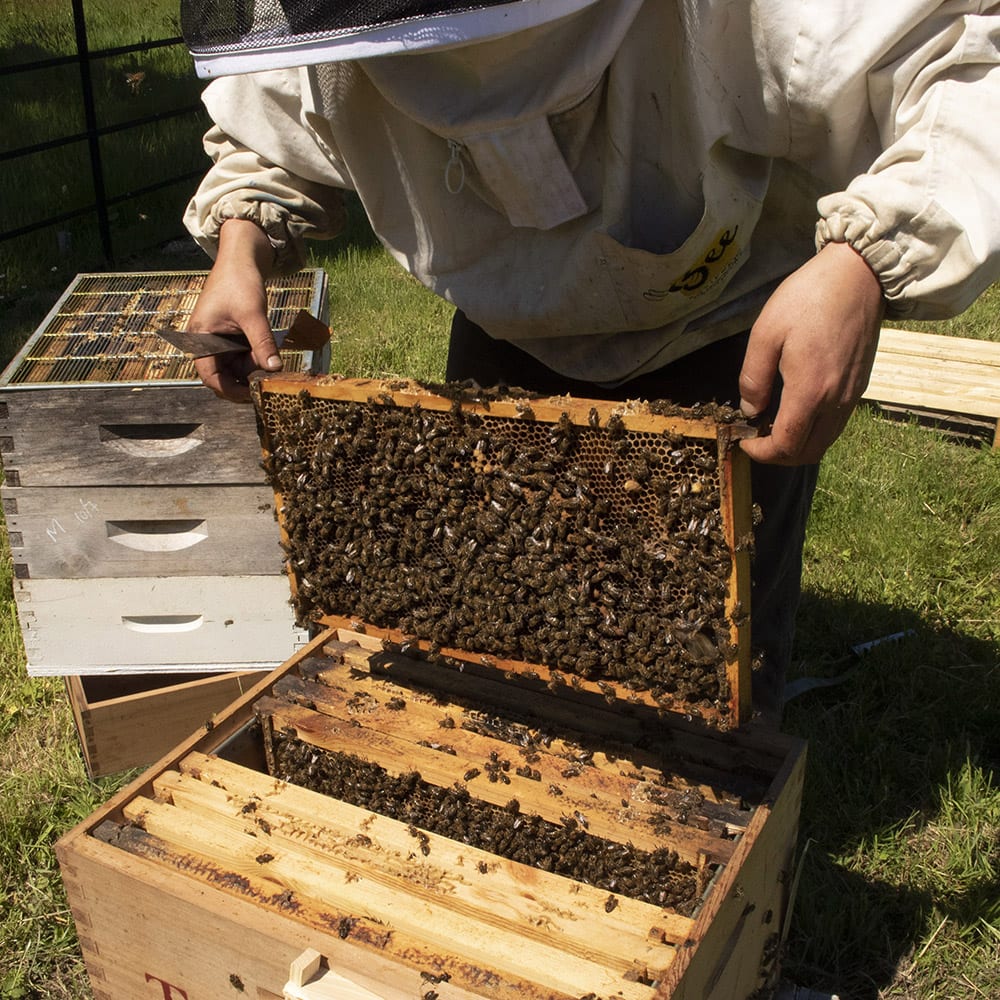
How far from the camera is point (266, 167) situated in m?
3.00

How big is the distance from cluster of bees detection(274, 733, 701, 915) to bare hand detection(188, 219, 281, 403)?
37.1 inches

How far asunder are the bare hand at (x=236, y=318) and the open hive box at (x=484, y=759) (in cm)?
16

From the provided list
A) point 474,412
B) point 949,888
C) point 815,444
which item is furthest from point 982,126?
point 949,888

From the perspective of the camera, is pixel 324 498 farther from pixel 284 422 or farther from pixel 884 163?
pixel 884 163

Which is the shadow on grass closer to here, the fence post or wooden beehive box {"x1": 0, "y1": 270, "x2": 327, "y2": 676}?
wooden beehive box {"x1": 0, "y1": 270, "x2": 327, "y2": 676}

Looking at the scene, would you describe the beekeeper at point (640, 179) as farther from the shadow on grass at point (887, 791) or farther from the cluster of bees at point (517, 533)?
the shadow on grass at point (887, 791)

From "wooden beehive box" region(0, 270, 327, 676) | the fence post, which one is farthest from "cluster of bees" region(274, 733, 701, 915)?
the fence post

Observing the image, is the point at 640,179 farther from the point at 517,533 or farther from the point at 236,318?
the point at 236,318

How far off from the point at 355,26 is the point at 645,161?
33.3 inches

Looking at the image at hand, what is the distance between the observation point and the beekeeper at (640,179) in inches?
75.3

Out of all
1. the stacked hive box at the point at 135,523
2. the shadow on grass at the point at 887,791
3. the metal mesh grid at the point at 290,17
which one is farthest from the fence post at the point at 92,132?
the metal mesh grid at the point at 290,17

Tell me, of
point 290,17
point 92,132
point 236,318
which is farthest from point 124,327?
point 92,132

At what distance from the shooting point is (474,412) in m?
2.33

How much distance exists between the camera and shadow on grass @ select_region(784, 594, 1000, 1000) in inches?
126
